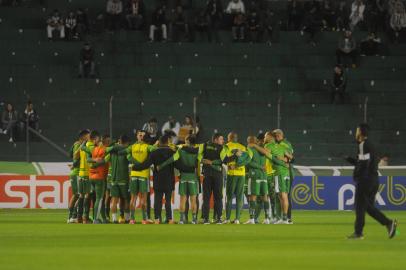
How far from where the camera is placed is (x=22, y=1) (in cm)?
4672

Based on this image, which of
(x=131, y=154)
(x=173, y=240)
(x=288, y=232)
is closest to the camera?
(x=173, y=240)

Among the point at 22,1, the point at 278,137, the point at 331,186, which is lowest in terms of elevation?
the point at 331,186

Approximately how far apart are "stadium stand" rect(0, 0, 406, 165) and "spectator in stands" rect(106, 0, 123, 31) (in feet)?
1.41

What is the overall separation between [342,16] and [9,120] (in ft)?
54.8

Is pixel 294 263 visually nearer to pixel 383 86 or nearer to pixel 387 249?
pixel 387 249

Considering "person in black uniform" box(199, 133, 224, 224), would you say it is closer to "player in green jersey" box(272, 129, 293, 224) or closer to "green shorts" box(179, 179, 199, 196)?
"green shorts" box(179, 179, 199, 196)

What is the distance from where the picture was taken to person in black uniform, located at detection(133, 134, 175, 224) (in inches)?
1103

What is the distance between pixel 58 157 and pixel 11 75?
229 inches

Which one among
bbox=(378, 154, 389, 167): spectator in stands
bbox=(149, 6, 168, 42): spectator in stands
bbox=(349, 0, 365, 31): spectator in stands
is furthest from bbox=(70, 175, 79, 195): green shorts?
bbox=(349, 0, 365, 31): spectator in stands

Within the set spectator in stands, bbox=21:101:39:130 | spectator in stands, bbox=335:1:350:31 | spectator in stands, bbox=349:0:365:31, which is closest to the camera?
spectator in stands, bbox=21:101:39:130

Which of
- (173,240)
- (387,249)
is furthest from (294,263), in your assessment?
(173,240)

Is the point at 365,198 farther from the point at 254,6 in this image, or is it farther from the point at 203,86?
the point at 254,6

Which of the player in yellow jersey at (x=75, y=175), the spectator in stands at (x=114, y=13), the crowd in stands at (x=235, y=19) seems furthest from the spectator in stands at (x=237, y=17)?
the player in yellow jersey at (x=75, y=175)

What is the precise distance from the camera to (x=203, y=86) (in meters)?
43.9
